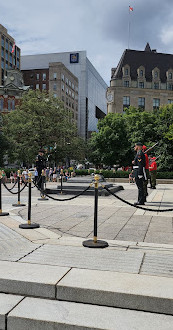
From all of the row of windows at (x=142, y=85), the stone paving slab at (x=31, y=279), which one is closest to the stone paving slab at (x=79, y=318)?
the stone paving slab at (x=31, y=279)

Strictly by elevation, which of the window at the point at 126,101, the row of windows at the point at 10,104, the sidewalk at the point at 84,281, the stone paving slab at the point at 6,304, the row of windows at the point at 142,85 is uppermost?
the row of windows at the point at 142,85

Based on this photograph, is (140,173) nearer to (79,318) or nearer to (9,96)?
(79,318)

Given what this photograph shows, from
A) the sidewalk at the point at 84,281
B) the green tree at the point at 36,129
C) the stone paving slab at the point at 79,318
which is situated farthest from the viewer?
the green tree at the point at 36,129

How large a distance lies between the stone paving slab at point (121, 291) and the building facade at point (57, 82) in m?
77.9

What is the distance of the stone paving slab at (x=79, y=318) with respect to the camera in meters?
Result: 3.06

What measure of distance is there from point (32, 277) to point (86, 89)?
11052 centimetres

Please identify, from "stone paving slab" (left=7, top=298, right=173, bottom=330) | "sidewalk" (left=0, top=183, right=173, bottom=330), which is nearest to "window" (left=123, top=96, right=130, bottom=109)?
"sidewalk" (left=0, top=183, right=173, bottom=330)

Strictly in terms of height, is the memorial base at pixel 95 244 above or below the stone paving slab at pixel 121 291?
above

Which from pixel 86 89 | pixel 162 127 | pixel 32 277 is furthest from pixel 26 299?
pixel 86 89

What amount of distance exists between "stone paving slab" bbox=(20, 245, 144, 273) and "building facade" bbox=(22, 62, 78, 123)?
76.7 meters

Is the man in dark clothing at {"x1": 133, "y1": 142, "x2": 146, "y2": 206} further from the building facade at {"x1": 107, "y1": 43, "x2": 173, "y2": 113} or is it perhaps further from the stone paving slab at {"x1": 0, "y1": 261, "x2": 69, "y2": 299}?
the building facade at {"x1": 107, "y1": 43, "x2": 173, "y2": 113}

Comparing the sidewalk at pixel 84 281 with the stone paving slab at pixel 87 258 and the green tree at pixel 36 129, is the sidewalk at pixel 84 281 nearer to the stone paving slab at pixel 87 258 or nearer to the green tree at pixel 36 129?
the stone paving slab at pixel 87 258

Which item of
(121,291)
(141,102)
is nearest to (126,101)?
(141,102)

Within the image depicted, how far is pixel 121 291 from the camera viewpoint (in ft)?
11.2
